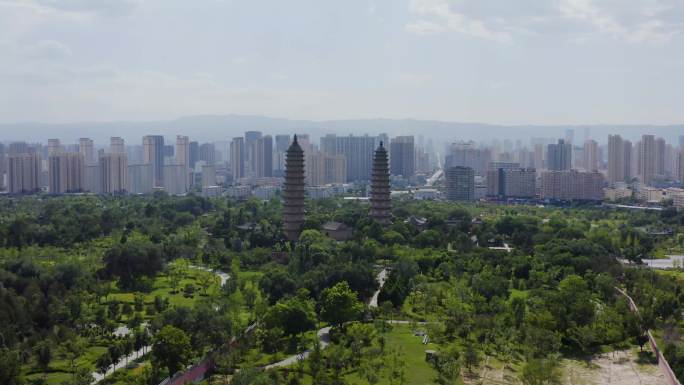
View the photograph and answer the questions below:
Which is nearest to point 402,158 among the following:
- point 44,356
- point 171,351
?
point 44,356

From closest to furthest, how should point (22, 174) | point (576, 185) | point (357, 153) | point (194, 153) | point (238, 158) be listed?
1. point (576, 185)
2. point (22, 174)
3. point (238, 158)
4. point (357, 153)
5. point (194, 153)

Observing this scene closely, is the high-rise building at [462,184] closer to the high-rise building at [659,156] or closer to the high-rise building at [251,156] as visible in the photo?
the high-rise building at [659,156]

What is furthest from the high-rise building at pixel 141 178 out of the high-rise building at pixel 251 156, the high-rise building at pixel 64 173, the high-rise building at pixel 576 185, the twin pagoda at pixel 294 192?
the twin pagoda at pixel 294 192

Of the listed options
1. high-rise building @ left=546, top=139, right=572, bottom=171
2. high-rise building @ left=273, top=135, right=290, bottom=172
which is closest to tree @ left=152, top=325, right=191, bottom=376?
high-rise building @ left=546, top=139, right=572, bottom=171

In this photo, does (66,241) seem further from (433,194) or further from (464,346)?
(433,194)

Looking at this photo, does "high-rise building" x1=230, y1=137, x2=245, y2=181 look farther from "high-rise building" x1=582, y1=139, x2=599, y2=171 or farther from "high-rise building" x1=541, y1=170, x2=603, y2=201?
"high-rise building" x1=582, y1=139, x2=599, y2=171

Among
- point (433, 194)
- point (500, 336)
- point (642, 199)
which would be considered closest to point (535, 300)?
point (500, 336)

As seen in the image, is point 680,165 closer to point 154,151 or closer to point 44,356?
point 154,151
